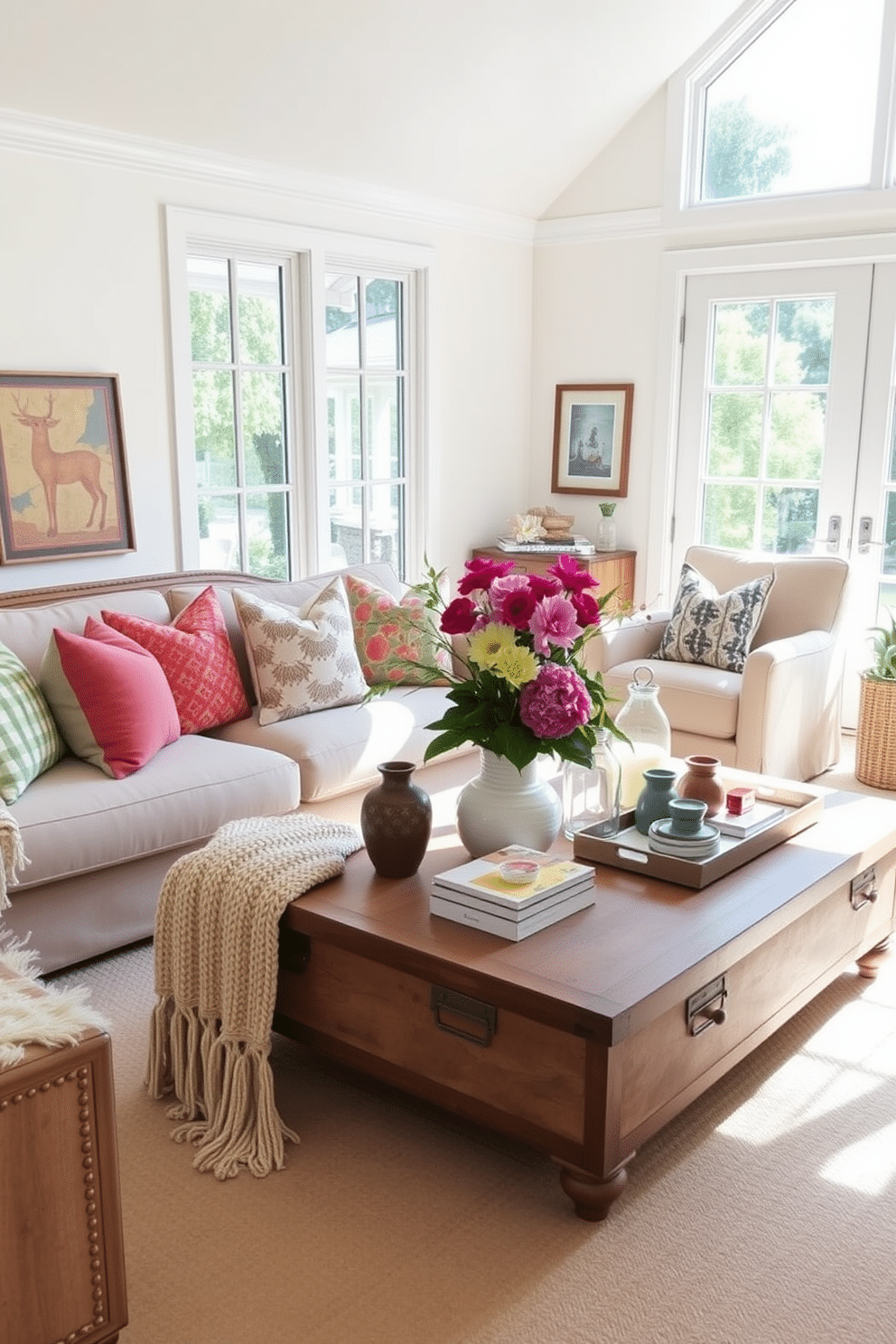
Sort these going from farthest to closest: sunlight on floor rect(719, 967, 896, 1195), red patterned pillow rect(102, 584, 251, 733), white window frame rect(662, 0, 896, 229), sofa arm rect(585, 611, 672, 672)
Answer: white window frame rect(662, 0, 896, 229) < sofa arm rect(585, 611, 672, 672) < red patterned pillow rect(102, 584, 251, 733) < sunlight on floor rect(719, 967, 896, 1195)

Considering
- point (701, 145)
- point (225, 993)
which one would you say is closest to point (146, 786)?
point (225, 993)

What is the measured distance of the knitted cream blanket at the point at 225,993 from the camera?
231 centimetres

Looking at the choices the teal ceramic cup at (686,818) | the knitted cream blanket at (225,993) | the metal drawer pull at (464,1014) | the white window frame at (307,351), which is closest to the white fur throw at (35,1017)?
the knitted cream blanket at (225,993)

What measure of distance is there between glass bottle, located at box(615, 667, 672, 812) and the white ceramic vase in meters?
0.34

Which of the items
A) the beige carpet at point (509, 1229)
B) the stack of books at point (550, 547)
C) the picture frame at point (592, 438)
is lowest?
the beige carpet at point (509, 1229)

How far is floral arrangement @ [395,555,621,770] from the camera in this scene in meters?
2.38

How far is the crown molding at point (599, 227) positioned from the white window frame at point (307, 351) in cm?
78

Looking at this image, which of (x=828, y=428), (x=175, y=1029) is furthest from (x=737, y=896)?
(x=828, y=428)

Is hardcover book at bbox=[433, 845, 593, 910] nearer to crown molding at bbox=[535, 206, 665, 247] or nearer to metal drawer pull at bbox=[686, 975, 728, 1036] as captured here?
metal drawer pull at bbox=[686, 975, 728, 1036]

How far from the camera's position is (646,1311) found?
189 centimetres

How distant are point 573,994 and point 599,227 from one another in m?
4.49

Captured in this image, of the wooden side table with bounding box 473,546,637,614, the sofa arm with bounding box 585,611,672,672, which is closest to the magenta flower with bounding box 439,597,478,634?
the sofa arm with bounding box 585,611,672,672

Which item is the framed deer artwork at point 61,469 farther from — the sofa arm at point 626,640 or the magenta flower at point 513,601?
the magenta flower at point 513,601

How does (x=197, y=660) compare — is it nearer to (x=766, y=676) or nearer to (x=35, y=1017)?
(x=766, y=676)
